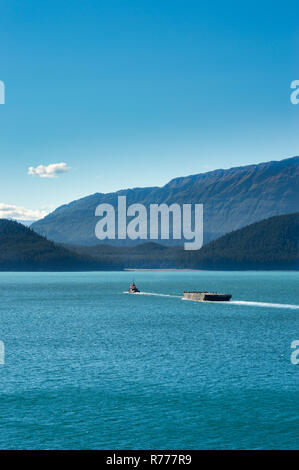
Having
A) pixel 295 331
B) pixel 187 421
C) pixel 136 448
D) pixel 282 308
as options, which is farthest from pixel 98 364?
pixel 282 308

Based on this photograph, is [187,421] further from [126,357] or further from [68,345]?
[68,345]

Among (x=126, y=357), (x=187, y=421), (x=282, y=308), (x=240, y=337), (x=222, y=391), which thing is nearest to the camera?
(x=187, y=421)

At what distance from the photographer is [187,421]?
157ft

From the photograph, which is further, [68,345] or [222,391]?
[68,345]

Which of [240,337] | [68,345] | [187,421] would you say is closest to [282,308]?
[240,337]

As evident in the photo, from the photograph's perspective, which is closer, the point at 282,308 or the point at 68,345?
the point at 68,345

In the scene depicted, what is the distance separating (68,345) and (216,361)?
1038 inches

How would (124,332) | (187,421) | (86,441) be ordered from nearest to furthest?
(86,441), (187,421), (124,332)
